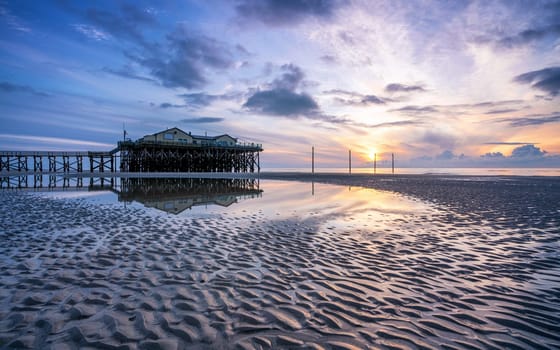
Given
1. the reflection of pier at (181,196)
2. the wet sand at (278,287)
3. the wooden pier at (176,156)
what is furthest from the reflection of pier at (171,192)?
the wooden pier at (176,156)

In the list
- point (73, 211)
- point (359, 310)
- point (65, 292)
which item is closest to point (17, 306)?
point (65, 292)

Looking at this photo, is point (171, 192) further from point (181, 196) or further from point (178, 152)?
point (178, 152)

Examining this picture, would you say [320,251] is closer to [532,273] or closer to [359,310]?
[359,310]

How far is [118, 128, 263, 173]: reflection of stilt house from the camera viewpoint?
60.7 metres

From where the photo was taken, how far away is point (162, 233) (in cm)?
927


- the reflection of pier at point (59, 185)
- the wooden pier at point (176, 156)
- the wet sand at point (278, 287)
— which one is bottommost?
the wet sand at point (278, 287)

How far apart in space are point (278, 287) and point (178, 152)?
63.8 m

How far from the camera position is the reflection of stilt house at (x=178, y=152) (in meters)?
60.7

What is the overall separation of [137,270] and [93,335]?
2.49 m

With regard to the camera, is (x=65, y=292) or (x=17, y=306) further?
(x=65, y=292)

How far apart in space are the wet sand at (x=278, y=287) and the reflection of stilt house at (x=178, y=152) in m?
54.4

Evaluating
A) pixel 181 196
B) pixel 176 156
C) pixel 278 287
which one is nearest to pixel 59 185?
pixel 181 196

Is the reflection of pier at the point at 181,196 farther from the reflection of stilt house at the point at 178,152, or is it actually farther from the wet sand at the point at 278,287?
the reflection of stilt house at the point at 178,152

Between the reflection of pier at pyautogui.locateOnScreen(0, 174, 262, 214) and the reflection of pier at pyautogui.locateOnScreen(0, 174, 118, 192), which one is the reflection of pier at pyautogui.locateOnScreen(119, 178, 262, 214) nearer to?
the reflection of pier at pyautogui.locateOnScreen(0, 174, 262, 214)
